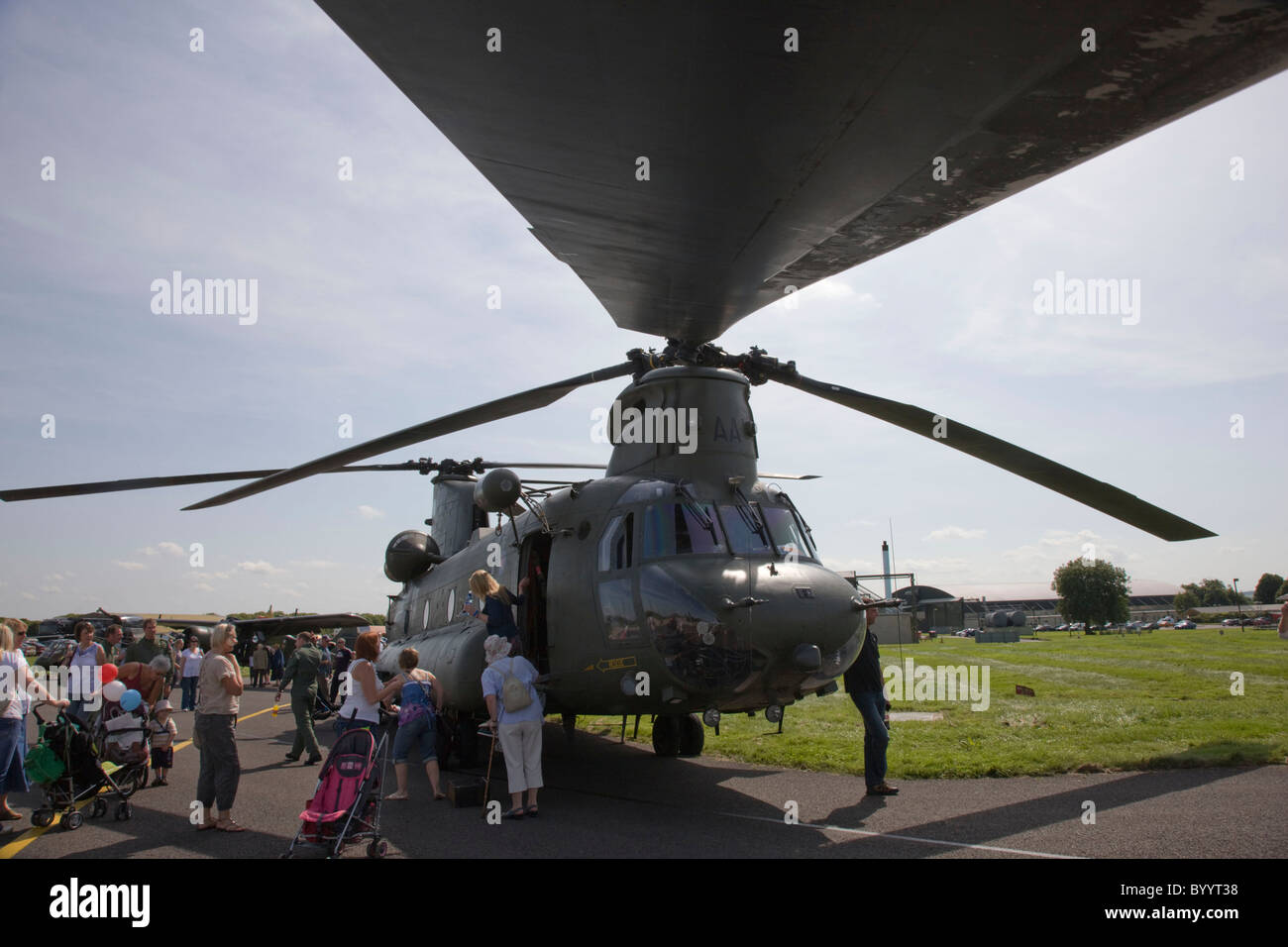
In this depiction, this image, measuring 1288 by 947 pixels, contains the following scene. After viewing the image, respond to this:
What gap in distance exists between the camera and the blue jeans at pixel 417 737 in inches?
353

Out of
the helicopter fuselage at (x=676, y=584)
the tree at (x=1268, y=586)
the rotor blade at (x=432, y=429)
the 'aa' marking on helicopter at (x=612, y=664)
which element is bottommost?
the tree at (x=1268, y=586)

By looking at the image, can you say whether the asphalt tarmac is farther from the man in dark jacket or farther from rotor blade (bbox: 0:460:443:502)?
rotor blade (bbox: 0:460:443:502)

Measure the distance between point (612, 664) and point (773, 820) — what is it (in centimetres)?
216

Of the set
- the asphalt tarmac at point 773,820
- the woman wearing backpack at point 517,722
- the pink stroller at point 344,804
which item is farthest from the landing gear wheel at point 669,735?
the pink stroller at point 344,804

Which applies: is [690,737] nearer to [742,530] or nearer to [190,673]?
[742,530]

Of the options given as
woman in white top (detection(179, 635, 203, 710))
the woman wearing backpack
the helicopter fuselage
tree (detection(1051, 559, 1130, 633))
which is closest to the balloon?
the helicopter fuselage

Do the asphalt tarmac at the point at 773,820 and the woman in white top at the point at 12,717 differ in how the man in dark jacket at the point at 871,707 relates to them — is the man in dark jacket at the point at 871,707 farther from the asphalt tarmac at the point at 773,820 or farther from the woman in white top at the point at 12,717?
the woman in white top at the point at 12,717

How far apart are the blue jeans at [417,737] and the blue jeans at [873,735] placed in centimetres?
481

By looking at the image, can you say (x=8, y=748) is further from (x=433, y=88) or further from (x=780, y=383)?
(x=780, y=383)

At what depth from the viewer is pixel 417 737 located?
30.1 ft

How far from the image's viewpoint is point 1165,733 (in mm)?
10688

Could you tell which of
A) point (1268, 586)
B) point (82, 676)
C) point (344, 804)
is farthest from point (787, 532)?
point (1268, 586)

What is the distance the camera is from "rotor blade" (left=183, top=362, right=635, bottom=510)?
8.23 m
